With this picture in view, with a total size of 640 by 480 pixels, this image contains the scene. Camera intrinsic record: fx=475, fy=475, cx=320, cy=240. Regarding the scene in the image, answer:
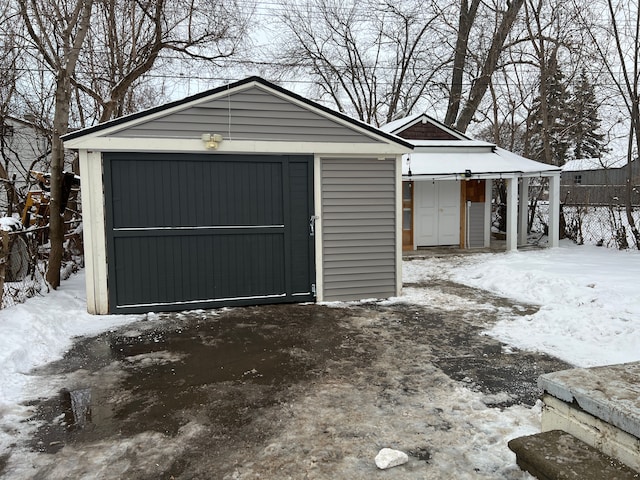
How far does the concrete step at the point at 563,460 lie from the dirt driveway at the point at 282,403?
132mm

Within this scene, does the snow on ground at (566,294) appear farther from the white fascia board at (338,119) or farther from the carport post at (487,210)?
the white fascia board at (338,119)

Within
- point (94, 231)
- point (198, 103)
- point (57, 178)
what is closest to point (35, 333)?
point (94, 231)

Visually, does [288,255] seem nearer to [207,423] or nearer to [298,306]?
[298,306]

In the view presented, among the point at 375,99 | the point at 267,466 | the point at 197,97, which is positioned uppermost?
the point at 375,99

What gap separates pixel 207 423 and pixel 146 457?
1.55ft

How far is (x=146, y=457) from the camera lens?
2.60 meters

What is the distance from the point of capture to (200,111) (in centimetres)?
573

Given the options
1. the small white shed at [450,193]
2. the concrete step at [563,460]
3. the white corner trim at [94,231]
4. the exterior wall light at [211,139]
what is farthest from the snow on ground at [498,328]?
the small white shed at [450,193]

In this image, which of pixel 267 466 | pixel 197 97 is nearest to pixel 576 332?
pixel 267 466

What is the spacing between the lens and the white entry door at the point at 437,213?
1181 centimetres

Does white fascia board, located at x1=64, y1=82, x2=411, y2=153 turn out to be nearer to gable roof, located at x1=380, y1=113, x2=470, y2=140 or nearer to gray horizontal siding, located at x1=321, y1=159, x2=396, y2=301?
gray horizontal siding, located at x1=321, y1=159, x2=396, y2=301

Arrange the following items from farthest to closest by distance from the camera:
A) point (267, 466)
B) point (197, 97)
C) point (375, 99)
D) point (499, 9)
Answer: point (375, 99) → point (499, 9) → point (197, 97) → point (267, 466)

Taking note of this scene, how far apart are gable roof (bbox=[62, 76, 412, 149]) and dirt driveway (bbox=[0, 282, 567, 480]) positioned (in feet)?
7.49

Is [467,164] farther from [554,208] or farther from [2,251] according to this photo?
[2,251]
